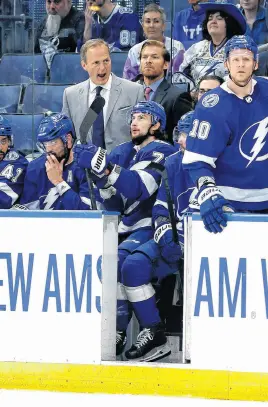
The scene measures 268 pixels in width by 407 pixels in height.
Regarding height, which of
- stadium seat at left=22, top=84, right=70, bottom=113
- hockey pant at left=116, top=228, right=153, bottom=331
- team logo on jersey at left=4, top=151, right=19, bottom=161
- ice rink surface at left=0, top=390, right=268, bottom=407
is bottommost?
ice rink surface at left=0, top=390, right=268, bottom=407

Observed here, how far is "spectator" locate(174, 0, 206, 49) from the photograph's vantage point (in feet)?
20.6

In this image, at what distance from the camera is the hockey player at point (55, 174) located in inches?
204

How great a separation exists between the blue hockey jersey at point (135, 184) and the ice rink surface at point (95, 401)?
100cm

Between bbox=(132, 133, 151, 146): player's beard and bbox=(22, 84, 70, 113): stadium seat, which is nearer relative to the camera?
bbox=(132, 133, 151, 146): player's beard

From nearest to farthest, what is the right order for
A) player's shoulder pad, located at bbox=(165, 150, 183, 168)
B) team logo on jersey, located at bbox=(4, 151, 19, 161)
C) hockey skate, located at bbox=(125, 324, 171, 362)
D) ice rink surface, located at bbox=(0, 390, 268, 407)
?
ice rink surface, located at bbox=(0, 390, 268, 407) < hockey skate, located at bbox=(125, 324, 171, 362) < player's shoulder pad, located at bbox=(165, 150, 183, 168) < team logo on jersey, located at bbox=(4, 151, 19, 161)

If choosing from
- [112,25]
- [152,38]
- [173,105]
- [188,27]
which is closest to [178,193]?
[173,105]

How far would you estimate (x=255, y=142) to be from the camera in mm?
4566

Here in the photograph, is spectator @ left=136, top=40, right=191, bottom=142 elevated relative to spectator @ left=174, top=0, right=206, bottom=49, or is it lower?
lower

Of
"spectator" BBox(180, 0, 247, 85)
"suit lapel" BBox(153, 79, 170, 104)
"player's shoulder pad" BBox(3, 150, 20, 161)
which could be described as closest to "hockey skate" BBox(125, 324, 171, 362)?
"player's shoulder pad" BBox(3, 150, 20, 161)

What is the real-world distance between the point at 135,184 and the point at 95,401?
1080mm

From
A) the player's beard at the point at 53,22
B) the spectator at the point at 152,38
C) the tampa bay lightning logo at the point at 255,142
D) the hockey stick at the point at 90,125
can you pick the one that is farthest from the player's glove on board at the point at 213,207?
the player's beard at the point at 53,22

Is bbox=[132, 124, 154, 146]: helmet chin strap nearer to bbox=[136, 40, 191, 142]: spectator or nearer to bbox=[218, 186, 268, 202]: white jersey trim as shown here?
bbox=[136, 40, 191, 142]: spectator

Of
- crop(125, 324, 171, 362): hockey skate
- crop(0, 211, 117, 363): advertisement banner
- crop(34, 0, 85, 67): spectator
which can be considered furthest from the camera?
crop(34, 0, 85, 67): spectator

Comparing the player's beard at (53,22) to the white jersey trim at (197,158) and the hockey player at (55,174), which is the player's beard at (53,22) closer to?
the hockey player at (55,174)
